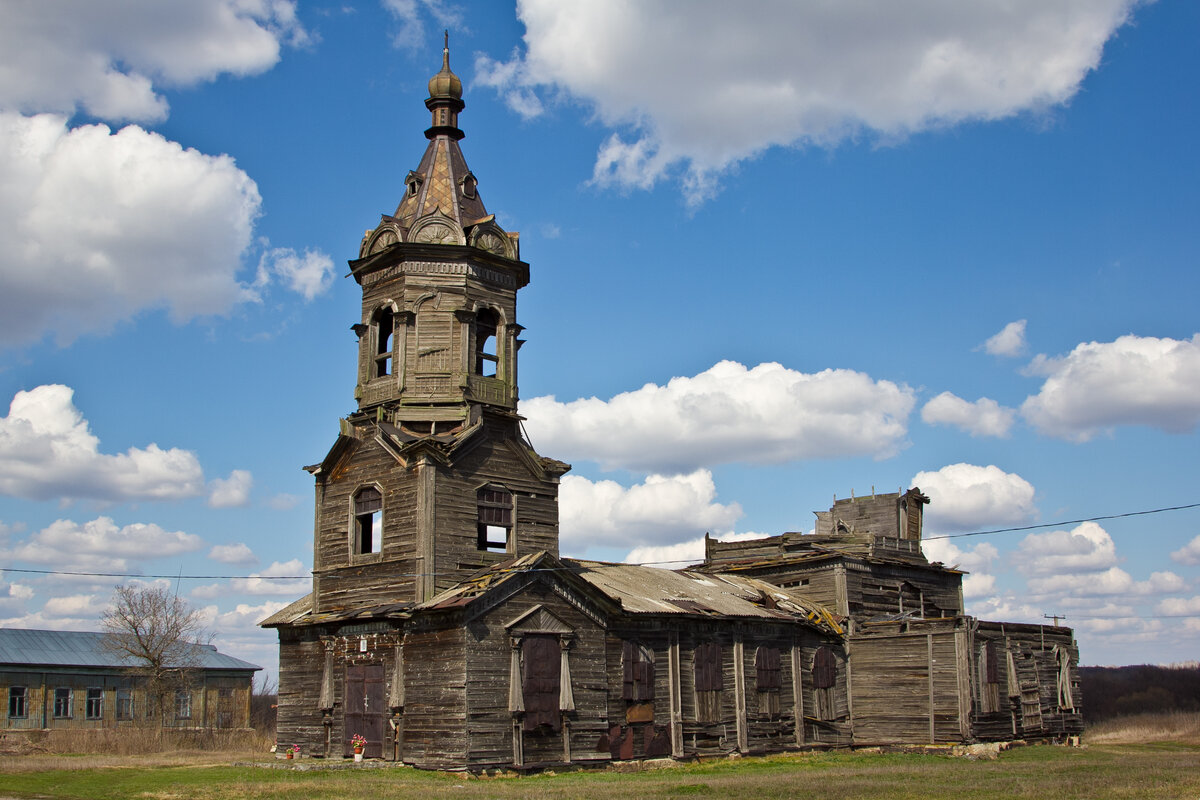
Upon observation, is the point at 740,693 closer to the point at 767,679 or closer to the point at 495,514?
the point at 767,679

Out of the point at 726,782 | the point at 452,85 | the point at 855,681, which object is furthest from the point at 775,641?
the point at 452,85

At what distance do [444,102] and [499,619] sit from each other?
17.1 m

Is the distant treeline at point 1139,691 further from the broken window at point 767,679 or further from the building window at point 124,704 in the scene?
the building window at point 124,704

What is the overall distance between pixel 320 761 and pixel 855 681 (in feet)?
61.6

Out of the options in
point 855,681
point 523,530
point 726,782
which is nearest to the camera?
point 726,782

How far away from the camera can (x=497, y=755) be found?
1080 inches

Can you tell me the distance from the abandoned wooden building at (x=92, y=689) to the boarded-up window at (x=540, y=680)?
32525mm

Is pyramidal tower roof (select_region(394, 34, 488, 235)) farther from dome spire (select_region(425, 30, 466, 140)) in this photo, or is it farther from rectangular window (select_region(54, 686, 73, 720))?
rectangular window (select_region(54, 686, 73, 720))

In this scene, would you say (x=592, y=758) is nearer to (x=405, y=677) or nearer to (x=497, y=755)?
(x=497, y=755)

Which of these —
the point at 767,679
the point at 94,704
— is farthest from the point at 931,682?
the point at 94,704

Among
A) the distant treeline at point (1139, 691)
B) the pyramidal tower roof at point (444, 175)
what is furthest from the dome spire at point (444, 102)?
the distant treeline at point (1139, 691)

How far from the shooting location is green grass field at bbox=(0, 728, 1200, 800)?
21438mm

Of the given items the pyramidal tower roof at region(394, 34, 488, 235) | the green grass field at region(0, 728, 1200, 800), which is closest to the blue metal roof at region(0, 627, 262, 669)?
→ the green grass field at region(0, 728, 1200, 800)

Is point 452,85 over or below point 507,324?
over
